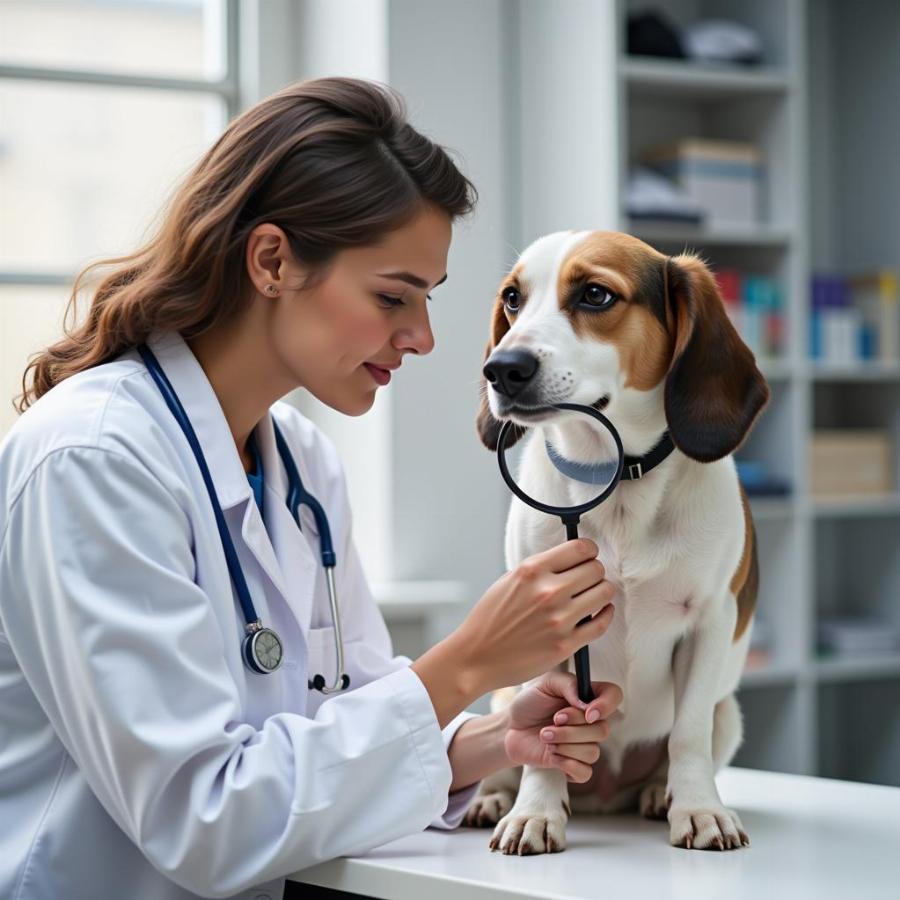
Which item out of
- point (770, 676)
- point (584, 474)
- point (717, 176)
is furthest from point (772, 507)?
point (584, 474)

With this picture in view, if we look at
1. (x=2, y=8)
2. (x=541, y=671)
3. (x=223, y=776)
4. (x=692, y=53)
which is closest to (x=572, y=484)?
(x=541, y=671)

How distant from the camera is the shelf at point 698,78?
11.0ft

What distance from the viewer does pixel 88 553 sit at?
3.70 ft

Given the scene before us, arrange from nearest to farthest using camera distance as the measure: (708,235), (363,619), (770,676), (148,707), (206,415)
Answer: (148,707)
(206,415)
(363,619)
(708,235)
(770,676)

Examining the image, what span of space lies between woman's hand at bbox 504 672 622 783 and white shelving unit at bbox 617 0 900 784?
2.16 m

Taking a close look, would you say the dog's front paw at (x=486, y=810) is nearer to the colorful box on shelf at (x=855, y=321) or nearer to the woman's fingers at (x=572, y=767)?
the woman's fingers at (x=572, y=767)

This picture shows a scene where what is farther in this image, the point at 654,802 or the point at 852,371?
the point at 852,371

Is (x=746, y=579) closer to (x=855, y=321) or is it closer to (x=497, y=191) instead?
(x=497, y=191)

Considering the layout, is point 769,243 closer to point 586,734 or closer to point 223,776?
point 586,734

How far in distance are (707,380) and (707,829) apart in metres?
0.43

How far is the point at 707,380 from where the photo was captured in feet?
4.12

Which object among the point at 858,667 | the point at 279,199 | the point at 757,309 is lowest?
the point at 858,667

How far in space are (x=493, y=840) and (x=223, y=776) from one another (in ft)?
0.92

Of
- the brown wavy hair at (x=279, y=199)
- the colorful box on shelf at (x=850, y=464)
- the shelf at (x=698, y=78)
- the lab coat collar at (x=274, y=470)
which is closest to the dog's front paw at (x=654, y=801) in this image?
the lab coat collar at (x=274, y=470)
